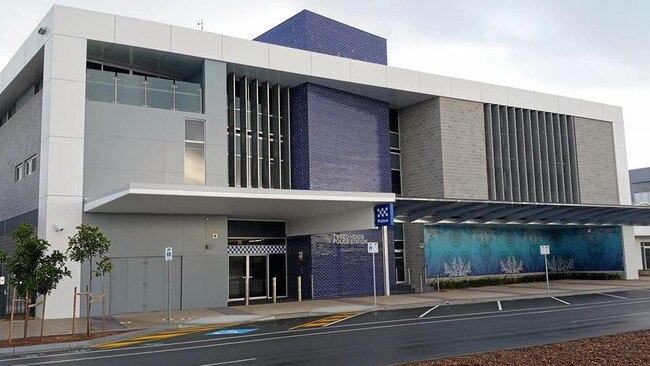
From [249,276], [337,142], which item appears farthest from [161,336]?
[337,142]

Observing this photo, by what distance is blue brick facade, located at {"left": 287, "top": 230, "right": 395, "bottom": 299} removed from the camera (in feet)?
100

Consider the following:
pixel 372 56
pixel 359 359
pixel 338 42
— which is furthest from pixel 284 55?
pixel 359 359

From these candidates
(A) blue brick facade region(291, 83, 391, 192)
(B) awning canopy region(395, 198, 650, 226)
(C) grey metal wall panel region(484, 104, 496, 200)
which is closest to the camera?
(B) awning canopy region(395, 198, 650, 226)

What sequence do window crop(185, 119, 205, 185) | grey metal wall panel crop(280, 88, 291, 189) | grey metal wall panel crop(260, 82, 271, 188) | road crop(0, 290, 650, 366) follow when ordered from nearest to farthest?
road crop(0, 290, 650, 366), window crop(185, 119, 205, 185), grey metal wall panel crop(260, 82, 271, 188), grey metal wall panel crop(280, 88, 291, 189)

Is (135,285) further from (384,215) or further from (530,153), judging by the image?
(530,153)

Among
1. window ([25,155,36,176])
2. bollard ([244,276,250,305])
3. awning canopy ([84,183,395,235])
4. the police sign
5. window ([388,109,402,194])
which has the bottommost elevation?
bollard ([244,276,250,305])

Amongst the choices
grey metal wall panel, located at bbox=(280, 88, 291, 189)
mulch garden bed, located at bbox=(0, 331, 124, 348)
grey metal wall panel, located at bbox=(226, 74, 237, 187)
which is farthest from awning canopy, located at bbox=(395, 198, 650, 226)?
mulch garden bed, located at bbox=(0, 331, 124, 348)

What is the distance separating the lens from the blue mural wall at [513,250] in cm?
3566

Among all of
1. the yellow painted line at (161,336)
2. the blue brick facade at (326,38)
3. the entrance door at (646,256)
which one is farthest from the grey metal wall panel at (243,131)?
the entrance door at (646,256)

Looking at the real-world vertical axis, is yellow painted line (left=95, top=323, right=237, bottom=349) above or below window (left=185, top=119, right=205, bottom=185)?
below

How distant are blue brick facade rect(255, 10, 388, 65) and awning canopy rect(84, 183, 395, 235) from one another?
1094 cm

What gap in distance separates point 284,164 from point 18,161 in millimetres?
12944

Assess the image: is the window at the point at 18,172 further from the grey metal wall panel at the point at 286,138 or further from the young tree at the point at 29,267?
the grey metal wall panel at the point at 286,138

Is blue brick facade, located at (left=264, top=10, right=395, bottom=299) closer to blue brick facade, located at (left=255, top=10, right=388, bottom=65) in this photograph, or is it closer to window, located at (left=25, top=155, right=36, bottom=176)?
blue brick facade, located at (left=255, top=10, right=388, bottom=65)
